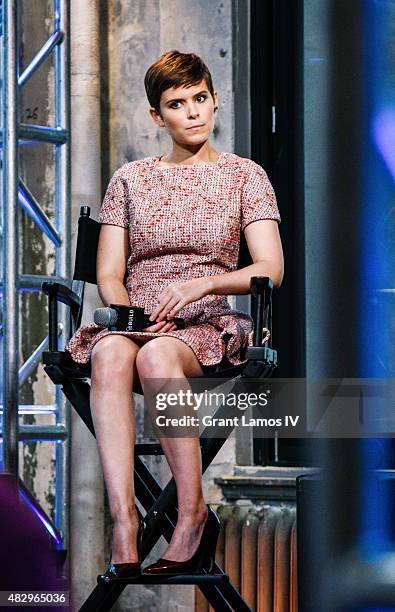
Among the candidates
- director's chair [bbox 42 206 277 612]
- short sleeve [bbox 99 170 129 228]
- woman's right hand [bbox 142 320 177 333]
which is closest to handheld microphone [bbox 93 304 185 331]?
woman's right hand [bbox 142 320 177 333]

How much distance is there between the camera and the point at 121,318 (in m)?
1.77

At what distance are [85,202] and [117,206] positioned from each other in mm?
1271

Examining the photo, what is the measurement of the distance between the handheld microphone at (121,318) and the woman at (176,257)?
23 millimetres

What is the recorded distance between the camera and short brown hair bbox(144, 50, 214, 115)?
1.98 metres

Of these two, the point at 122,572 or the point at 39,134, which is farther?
the point at 39,134

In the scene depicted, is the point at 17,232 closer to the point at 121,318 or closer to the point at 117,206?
the point at 117,206

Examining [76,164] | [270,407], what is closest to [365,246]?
[270,407]

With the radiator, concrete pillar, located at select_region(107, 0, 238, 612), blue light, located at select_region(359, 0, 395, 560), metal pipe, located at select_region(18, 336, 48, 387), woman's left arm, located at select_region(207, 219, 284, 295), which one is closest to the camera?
blue light, located at select_region(359, 0, 395, 560)

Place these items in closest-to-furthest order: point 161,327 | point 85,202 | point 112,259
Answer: point 161,327 < point 112,259 < point 85,202

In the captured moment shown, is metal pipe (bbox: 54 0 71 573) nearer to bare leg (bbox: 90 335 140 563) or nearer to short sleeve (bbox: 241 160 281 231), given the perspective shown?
short sleeve (bbox: 241 160 281 231)

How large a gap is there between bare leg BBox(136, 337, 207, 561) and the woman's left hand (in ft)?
0.40

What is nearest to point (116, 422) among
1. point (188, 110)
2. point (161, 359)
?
point (161, 359)

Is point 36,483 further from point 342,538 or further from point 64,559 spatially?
point 342,538

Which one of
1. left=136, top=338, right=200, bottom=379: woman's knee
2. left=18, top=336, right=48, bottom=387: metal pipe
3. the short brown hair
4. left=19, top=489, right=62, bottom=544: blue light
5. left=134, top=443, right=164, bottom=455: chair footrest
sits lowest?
left=19, top=489, right=62, bottom=544: blue light
